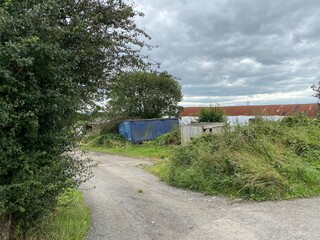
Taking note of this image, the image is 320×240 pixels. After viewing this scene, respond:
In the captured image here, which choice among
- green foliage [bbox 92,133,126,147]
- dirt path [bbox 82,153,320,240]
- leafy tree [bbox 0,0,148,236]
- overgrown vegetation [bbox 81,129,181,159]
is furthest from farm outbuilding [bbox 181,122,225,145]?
leafy tree [bbox 0,0,148,236]

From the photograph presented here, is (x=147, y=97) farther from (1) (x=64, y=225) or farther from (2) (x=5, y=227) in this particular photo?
(2) (x=5, y=227)

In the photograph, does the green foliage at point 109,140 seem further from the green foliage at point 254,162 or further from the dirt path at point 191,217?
the dirt path at point 191,217

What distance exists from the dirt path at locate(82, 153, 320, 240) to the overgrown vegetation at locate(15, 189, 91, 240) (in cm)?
21

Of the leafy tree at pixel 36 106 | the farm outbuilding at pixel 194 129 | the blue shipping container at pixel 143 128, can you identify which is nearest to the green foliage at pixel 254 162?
the leafy tree at pixel 36 106

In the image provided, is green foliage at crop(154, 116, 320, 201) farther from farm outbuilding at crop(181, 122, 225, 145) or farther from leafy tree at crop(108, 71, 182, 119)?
leafy tree at crop(108, 71, 182, 119)

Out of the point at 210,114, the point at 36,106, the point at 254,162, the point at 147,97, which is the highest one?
the point at 147,97

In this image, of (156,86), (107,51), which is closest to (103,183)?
(107,51)

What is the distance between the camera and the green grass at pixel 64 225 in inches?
172

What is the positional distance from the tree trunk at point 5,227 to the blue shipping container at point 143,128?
1839cm

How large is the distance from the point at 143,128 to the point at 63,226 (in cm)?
1814

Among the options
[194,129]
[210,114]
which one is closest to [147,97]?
[210,114]

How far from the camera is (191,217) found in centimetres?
575

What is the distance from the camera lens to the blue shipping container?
22.4 metres

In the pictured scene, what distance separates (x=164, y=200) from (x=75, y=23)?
4.26 m
